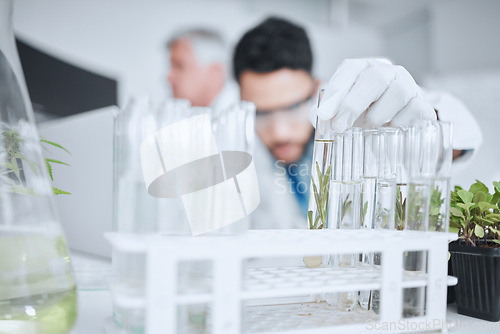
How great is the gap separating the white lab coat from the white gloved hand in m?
2.23

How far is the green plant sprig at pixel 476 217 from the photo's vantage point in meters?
0.58

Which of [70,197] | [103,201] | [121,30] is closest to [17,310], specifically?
[103,201]

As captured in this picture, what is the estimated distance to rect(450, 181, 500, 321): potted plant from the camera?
552 mm

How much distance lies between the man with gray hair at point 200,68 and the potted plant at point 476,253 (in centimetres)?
197

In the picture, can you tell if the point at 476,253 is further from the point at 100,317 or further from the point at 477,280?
the point at 100,317

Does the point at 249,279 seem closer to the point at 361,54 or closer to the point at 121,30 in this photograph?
the point at 121,30

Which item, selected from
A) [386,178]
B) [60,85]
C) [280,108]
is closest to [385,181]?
[386,178]

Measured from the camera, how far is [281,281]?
0.45 meters

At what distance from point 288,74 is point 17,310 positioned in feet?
9.20

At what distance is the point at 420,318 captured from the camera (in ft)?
1.58

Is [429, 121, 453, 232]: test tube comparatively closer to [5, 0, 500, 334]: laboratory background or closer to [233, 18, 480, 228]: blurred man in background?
[5, 0, 500, 334]: laboratory background

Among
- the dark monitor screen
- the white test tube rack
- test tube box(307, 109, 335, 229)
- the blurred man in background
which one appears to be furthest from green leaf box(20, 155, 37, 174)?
the blurred man in background

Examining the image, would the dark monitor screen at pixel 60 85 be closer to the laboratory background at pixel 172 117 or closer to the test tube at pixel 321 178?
the laboratory background at pixel 172 117

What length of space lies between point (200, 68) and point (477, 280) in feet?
7.42
